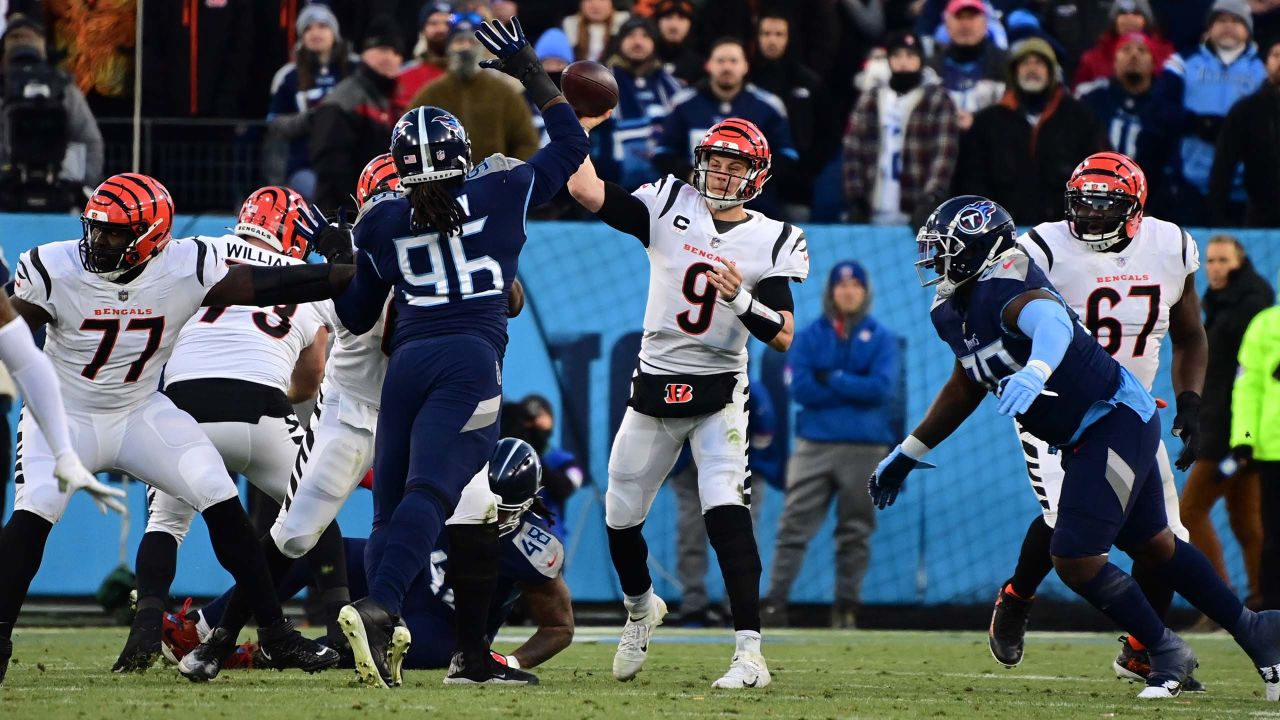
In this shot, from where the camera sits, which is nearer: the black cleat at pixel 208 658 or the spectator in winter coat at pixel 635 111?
the black cleat at pixel 208 658

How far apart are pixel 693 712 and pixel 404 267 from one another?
175 cm

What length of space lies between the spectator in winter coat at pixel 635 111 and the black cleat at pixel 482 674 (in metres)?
5.30

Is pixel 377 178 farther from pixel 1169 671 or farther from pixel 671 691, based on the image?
pixel 1169 671

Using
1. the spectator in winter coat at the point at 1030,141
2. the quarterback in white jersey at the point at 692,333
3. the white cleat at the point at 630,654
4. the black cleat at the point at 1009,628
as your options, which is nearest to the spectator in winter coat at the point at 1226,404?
the spectator in winter coat at the point at 1030,141

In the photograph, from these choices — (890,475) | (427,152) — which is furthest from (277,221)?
(890,475)

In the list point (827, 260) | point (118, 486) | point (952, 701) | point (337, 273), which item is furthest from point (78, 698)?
point (827, 260)

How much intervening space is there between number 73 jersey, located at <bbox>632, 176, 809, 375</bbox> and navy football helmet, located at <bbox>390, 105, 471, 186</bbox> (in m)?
1.18

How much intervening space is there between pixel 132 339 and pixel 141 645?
1145mm

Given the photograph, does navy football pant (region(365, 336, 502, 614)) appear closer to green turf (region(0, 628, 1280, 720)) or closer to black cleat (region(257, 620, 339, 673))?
A: green turf (region(0, 628, 1280, 720))

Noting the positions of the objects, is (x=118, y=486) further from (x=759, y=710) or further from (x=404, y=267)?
(x=759, y=710)

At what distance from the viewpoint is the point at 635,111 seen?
11539mm

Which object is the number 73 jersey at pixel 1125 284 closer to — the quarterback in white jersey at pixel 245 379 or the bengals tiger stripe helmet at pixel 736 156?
the bengals tiger stripe helmet at pixel 736 156

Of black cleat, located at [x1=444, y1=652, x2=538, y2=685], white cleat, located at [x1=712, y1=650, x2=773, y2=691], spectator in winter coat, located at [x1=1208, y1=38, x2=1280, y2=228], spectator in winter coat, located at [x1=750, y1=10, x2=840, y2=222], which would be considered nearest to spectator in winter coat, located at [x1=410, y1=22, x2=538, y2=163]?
spectator in winter coat, located at [x1=750, y1=10, x2=840, y2=222]

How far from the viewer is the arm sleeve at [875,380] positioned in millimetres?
10766
